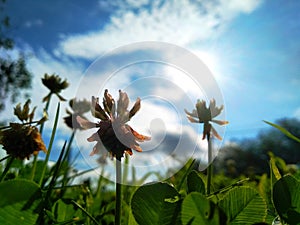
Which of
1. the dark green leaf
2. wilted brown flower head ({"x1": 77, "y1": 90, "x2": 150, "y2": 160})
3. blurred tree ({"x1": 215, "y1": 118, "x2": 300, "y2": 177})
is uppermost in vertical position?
blurred tree ({"x1": 215, "y1": 118, "x2": 300, "y2": 177})

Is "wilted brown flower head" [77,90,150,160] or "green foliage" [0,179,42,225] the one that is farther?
"wilted brown flower head" [77,90,150,160]

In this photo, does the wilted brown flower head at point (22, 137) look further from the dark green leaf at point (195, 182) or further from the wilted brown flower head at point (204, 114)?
the dark green leaf at point (195, 182)

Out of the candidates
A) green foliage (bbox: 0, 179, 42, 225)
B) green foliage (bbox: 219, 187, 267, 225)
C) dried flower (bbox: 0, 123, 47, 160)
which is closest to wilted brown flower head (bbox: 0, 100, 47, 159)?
dried flower (bbox: 0, 123, 47, 160)

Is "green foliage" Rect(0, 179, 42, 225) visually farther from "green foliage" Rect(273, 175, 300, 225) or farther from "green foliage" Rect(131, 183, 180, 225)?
"green foliage" Rect(273, 175, 300, 225)

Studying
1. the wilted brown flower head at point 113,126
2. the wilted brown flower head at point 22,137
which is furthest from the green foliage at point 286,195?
the wilted brown flower head at point 22,137

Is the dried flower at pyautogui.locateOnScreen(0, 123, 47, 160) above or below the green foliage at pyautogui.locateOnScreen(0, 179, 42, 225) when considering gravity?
above

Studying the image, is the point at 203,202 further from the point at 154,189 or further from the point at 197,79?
the point at 197,79

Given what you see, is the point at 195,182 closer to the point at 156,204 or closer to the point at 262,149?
the point at 156,204

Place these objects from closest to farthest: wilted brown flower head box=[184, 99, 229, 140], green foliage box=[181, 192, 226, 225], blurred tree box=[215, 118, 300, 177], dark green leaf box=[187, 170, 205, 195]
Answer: green foliage box=[181, 192, 226, 225] < dark green leaf box=[187, 170, 205, 195] < wilted brown flower head box=[184, 99, 229, 140] < blurred tree box=[215, 118, 300, 177]
